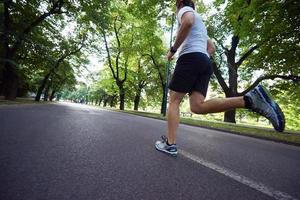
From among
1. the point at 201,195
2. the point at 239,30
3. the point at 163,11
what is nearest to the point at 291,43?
the point at 239,30

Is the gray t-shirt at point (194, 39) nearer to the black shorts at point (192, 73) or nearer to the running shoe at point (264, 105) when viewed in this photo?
the black shorts at point (192, 73)

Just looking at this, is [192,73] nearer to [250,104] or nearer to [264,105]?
[250,104]

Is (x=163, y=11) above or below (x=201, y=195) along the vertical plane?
above

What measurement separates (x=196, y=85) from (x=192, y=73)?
0.21 meters

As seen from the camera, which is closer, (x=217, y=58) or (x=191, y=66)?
(x=191, y=66)

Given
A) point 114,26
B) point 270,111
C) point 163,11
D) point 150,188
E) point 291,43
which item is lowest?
point 150,188

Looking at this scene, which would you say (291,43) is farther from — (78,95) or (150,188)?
(78,95)

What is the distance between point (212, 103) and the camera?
376 cm

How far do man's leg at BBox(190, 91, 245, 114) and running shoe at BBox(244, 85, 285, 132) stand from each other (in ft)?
0.39

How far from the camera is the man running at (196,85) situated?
3668 mm

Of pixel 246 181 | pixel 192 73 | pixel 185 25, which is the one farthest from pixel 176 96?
pixel 246 181

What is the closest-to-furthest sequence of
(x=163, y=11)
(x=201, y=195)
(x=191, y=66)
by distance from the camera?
(x=201, y=195) < (x=191, y=66) < (x=163, y=11)

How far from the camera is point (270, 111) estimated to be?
3.74 m

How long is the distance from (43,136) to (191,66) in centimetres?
260
